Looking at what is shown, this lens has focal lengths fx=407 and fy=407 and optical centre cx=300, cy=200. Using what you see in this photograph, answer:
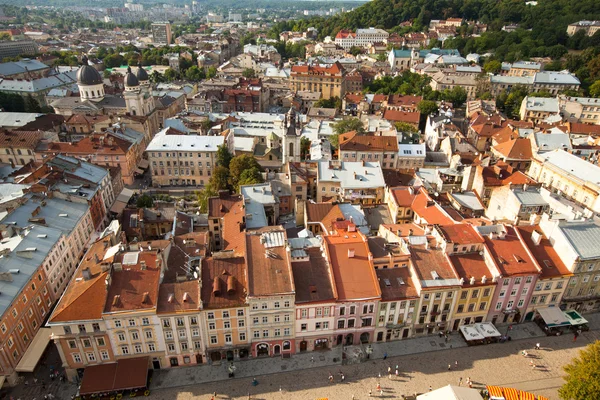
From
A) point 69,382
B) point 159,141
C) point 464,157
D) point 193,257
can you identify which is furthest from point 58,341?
point 464,157

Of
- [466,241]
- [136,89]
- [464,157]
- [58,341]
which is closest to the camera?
Answer: [58,341]

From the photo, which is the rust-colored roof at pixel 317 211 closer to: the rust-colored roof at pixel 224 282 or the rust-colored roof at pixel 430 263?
the rust-colored roof at pixel 430 263

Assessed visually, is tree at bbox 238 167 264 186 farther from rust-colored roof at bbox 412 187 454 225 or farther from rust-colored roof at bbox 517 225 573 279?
rust-colored roof at bbox 517 225 573 279

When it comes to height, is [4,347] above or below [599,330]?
above

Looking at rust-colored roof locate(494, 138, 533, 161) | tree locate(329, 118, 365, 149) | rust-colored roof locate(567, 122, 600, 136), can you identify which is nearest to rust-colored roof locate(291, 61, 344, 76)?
tree locate(329, 118, 365, 149)

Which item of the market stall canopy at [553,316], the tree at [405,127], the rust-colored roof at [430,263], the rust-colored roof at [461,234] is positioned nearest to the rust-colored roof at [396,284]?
the rust-colored roof at [430,263]

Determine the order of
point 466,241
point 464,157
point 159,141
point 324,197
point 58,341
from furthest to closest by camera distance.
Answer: point 159,141 → point 464,157 → point 324,197 → point 466,241 → point 58,341

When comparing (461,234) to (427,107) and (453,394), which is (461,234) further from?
(427,107)

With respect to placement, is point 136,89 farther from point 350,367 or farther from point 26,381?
point 350,367
